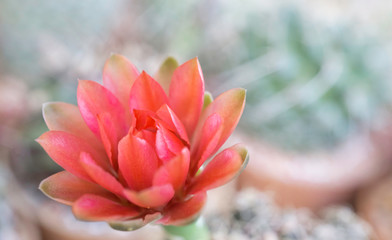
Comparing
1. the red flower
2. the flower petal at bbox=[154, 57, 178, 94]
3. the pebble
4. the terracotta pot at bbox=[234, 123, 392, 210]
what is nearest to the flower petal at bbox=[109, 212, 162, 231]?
the red flower

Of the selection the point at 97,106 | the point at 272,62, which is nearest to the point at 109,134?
the point at 97,106

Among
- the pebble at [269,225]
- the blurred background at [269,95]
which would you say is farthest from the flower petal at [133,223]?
the blurred background at [269,95]

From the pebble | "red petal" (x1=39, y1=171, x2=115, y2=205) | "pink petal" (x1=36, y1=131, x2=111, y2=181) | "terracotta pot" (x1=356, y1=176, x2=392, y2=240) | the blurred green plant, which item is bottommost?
"terracotta pot" (x1=356, y1=176, x2=392, y2=240)

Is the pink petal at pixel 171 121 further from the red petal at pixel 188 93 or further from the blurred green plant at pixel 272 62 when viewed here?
the blurred green plant at pixel 272 62

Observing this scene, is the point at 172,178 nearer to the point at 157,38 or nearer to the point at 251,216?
the point at 251,216

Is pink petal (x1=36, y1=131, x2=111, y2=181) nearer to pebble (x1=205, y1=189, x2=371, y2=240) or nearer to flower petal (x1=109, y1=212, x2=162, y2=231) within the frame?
flower petal (x1=109, y1=212, x2=162, y2=231)

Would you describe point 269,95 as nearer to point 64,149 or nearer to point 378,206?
point 378,206
